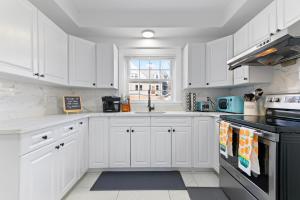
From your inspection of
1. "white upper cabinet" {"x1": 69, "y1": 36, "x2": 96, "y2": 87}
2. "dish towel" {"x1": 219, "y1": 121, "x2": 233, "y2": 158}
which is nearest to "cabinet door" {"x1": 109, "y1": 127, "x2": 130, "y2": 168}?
"white upper cabinet" {"x1": 69, "y1": 36, "x2": 96, "y2": 87}

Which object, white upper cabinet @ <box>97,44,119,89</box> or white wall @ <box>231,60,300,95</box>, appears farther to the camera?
white upper cabinet @ <box>97,44,119,89</box>

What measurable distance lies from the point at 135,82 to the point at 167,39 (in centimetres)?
102

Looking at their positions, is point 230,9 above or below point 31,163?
above

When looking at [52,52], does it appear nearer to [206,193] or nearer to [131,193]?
[131,193]

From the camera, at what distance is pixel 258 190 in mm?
1368

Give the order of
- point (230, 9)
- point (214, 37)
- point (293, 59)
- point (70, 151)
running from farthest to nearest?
point (214, 37) → point (230, 9) → point (70, 151) → point (293, 59)

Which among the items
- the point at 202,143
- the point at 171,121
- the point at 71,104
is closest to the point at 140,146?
the point at 171,121

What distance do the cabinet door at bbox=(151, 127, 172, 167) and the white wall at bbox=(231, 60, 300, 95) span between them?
56.6 inches

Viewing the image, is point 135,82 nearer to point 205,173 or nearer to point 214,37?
point 214,37

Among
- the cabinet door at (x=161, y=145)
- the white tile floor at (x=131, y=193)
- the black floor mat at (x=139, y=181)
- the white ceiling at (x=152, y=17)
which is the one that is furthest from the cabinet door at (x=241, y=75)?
the black floor mat at (x=139, y=181)

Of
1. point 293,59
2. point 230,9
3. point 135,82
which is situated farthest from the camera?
point 135,82

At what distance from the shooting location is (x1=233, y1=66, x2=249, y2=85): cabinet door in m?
2.24

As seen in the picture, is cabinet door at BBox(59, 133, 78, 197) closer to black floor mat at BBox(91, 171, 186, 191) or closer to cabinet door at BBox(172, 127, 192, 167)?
black floor mat at BBox(91, 171, 186, 191)

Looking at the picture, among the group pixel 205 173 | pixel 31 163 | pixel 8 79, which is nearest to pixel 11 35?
pixel 8 79
